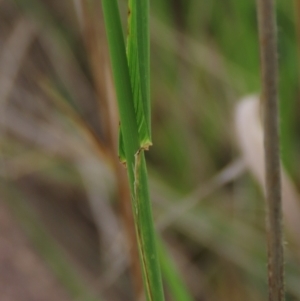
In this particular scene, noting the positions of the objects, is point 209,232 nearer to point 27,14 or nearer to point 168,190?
point 168,190

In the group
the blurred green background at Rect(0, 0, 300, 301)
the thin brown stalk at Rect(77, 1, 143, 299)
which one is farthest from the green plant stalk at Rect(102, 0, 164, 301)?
the blurred green background at Rect(0, 0, 300, 301)

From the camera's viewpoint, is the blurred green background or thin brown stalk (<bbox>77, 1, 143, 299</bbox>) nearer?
thin brown stalk (<bbox>77, 1, 143, 299</bbox>)

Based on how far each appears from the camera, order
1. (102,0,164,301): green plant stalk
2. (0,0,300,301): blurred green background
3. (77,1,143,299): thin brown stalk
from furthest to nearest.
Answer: (0,0,300,301): blurred green background, (77,1,143,299): thin brown stalk, (102,0,164,301): green plant stalk

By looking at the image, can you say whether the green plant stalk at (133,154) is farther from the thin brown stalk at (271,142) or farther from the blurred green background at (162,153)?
the blurred green background at (162,153)

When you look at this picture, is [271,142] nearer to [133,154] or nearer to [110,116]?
[133,154]

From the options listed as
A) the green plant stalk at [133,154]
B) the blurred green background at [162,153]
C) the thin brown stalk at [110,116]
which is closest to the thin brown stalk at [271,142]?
the green plant stalk at [133,154]

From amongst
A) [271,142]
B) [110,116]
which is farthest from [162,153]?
[271,142]

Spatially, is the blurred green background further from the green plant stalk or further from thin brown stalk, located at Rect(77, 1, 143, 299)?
the green plant stalk
